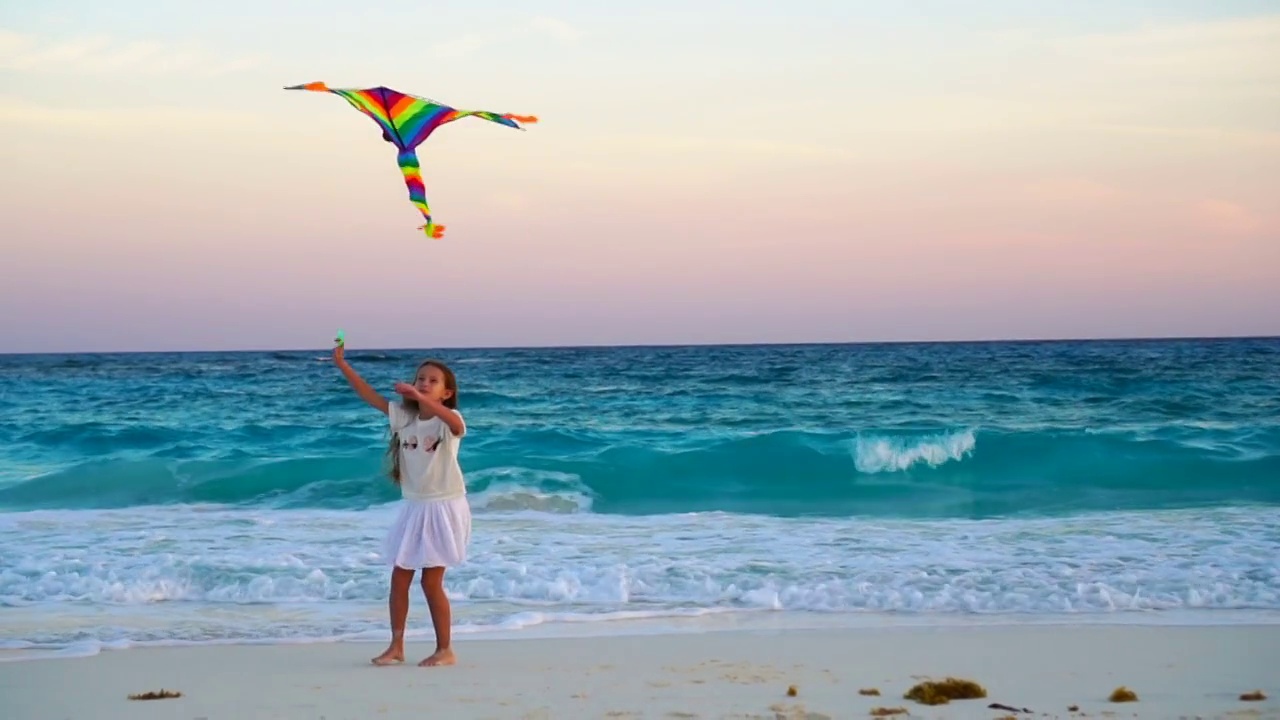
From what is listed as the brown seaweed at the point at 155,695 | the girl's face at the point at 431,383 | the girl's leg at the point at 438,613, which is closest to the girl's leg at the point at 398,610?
the girl's leg at the point at 438,613

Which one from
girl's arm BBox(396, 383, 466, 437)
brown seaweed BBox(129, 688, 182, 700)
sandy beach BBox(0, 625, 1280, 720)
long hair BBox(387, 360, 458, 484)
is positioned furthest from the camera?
long hair BBox(387, 360, 458, 484)

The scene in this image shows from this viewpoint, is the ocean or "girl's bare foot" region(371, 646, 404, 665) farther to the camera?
the ocean

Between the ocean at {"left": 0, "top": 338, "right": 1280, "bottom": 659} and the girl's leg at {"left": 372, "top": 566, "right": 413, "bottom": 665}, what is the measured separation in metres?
0.81

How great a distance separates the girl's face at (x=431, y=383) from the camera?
6039 millimetres

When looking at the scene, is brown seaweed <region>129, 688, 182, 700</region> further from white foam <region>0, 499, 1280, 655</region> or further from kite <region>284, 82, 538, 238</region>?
kite <region>284, 82, 538, 238</region>

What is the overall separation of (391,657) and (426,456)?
3.38 feet

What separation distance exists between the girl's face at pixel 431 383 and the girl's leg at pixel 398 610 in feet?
2.91

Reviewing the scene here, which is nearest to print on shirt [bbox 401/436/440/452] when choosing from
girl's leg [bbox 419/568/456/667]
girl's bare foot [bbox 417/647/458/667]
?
girl's leg [bbox 419/568/456/667]

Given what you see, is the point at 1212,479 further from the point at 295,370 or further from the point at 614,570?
the point at 295,370

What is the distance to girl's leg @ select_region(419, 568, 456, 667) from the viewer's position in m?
6.12

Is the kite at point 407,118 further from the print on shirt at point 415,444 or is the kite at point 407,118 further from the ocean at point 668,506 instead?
the ocean at point 668,506

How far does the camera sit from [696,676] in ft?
19.2

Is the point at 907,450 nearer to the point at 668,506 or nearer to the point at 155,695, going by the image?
the point at 668,506

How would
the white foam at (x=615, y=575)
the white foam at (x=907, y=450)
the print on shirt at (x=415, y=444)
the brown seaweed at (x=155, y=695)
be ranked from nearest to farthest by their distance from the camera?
the brown seaweed at (x=155, y=695)
the print on shirt at (x=415, y=444)
the white foam at (x=615, y=575)
the white foam at (x=907, y=450)
